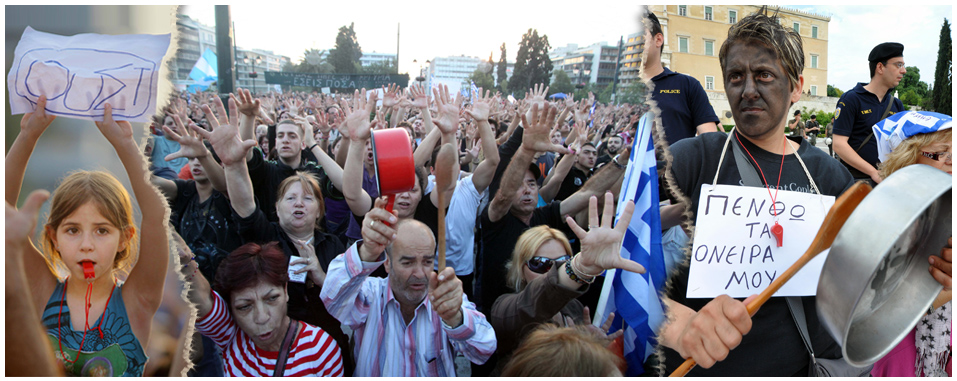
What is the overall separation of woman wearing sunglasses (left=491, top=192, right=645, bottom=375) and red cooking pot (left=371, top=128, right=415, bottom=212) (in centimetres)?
56

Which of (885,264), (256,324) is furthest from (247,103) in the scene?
(885,264)

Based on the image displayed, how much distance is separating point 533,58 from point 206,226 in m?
1.93

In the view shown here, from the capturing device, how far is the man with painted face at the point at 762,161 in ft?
5.18

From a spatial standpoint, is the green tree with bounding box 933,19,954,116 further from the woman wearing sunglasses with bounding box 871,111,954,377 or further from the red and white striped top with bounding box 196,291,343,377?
the red and white striped top with bounding box 196,291,343,377

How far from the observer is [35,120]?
1.89 metres

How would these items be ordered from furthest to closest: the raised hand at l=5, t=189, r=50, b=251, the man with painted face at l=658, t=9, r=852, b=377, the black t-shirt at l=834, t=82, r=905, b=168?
the black t-shirt at l=834, t=82, r=905, b=168 → the raised hand at l=5, t=189, r=50, b=251 → the man with painted face at l=658, t=9, r=852, b=377

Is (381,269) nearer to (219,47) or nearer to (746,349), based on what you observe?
(219,47)

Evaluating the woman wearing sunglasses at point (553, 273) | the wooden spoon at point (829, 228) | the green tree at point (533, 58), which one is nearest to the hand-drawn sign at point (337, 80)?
the green tree at point (533, 58)

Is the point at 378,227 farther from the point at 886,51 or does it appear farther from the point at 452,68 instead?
the point at 886,51

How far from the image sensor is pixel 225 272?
202 cm

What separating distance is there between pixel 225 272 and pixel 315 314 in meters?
0.43

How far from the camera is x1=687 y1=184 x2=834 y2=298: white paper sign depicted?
1617 millimetres

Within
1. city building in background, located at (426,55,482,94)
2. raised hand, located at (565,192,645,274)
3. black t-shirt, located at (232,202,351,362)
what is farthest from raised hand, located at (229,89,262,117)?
raised hand, located at (565,192,645,274)

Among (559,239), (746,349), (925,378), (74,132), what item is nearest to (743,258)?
(746,349)
